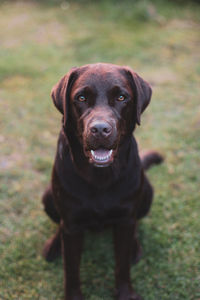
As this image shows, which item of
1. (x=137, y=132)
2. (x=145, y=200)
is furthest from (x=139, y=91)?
(x=137, y=132)

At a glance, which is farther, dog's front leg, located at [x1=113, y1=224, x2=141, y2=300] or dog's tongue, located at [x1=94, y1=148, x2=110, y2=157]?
dog's front leg, located at [x1=113, y1=224, x2=141, y2=300]

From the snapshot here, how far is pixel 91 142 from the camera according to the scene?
6.27 feet

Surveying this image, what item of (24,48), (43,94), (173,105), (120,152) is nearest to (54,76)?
(43,94)

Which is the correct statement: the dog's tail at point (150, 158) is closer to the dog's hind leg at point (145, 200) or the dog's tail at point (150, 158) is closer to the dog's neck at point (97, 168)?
the dog's hind leg at point (145, 200)

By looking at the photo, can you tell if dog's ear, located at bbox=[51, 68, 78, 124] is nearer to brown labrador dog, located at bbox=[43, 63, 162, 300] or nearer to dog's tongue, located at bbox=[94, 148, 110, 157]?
brown labrador dog, located at bbox=[43, 63, 162, 300]

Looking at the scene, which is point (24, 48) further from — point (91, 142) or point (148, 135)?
point (91, 142)

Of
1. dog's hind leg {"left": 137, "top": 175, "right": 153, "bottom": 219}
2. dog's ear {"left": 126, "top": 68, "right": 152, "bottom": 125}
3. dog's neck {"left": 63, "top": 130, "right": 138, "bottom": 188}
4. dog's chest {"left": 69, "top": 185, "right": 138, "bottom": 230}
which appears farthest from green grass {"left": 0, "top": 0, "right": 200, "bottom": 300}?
dog's ear {"left": 126, "top": 68, "right": 152, "bottom": 125}

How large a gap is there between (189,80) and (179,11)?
4168mm

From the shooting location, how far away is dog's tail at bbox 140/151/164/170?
11.4 feet

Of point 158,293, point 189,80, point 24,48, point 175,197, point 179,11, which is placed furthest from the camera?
point 179,11

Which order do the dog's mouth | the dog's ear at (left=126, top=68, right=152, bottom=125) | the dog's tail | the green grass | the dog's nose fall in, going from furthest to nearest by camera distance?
the dog's tail < the green grass < the dog's ear at (left=126, top=68, right=152, bottom=125) < the dog's mouth < the dog's nose

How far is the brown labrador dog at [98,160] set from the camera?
1995 mm

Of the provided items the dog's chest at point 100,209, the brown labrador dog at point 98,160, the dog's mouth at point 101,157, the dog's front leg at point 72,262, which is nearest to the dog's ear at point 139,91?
the brown labrador dog at point 98,160

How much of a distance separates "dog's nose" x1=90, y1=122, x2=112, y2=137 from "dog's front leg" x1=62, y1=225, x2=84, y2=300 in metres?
0.82
